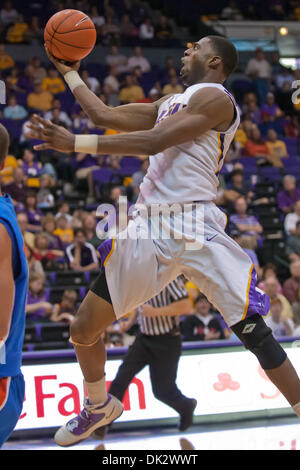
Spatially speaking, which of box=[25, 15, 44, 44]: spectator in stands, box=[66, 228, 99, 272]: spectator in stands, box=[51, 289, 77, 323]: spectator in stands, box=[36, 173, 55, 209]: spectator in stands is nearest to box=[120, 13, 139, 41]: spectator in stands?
box=[25, 15, 44, 44]: spectator in stands

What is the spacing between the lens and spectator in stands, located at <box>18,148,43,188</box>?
11172 mm

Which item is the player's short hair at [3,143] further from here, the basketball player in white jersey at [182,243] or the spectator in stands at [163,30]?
the spectator in stands at [163,30]

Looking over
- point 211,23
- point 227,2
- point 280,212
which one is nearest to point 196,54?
point 280,212

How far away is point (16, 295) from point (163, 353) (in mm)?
3368

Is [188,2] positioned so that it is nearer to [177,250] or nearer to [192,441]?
[192,441]

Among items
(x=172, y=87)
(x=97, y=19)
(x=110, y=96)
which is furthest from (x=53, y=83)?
(x=97, y=19)

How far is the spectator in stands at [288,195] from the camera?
12.1 metres

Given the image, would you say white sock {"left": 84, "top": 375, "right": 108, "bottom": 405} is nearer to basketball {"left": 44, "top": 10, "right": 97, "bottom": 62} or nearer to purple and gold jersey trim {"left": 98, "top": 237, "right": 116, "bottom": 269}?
purple and gold jersey trim {"left": 98, "top": 237, "right": 116, "bottom": 269}

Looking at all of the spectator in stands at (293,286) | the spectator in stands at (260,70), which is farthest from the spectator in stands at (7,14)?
the spectator in stands at (293,286)

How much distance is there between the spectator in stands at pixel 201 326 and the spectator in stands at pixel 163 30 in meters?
9.96

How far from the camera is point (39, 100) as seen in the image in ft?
43.2

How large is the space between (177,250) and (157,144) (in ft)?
1.90

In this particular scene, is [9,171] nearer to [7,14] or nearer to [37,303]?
[37,303]

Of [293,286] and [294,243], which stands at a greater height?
[294,243]
